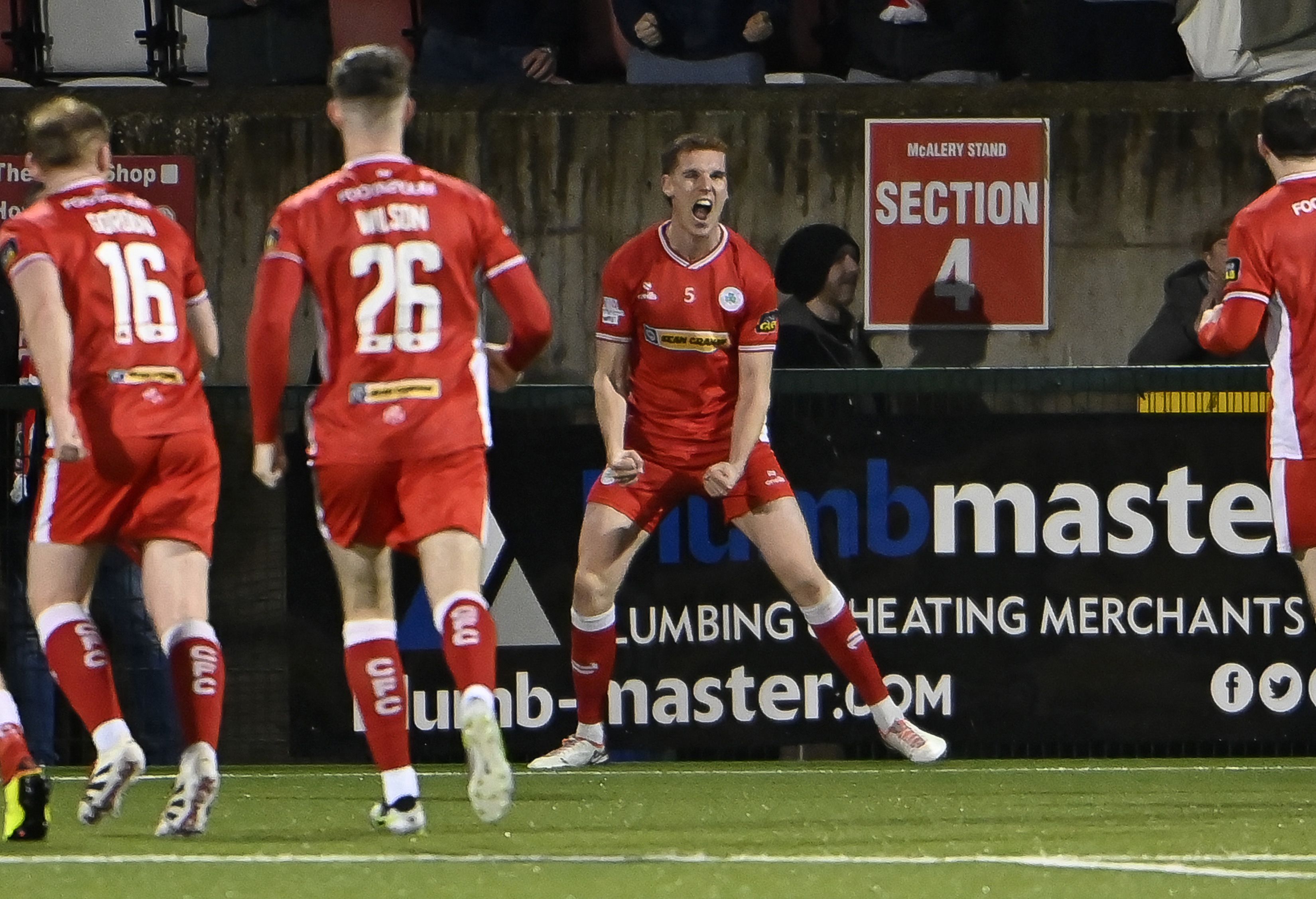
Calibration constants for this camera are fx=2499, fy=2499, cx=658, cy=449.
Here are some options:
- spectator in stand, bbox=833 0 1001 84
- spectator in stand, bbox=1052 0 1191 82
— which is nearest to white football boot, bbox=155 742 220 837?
spectator in stand, bbox=833 0 1001 84

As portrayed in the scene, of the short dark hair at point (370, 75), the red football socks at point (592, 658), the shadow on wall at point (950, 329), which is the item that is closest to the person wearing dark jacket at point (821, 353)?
the shadow on wall at point (950, 329)

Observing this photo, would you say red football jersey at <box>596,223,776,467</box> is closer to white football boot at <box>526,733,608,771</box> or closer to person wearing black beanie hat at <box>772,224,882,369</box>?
white football boot at <box>526,733,608,771</box>

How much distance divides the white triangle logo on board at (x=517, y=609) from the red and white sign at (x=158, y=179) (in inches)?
137

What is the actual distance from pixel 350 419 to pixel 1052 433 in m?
3.73

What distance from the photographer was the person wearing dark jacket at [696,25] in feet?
39.6

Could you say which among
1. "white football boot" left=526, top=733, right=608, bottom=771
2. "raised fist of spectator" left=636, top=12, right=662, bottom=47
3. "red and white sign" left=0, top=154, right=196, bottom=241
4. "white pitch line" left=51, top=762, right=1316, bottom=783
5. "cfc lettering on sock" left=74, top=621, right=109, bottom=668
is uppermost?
"raised fist of spectator" left=636, top=12, right=662, bottom=47

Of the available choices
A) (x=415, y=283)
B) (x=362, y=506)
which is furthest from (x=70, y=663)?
(x=415, y=283)

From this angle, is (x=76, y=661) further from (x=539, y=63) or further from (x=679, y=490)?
(x=539, y=63)

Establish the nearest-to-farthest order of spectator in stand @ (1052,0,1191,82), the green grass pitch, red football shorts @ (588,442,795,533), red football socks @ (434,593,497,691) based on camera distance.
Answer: the green grass pitch
red football socks @ (434,593,497,691)
red football shorts @ (588,442,795,533)
spectator in stand @ (1052,0,1191,82)

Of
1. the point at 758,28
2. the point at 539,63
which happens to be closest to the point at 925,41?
the point at 758,28

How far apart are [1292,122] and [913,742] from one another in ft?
9.37

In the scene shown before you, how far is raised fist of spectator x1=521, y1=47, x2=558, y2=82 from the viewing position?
12.2 metres

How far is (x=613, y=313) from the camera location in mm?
8891

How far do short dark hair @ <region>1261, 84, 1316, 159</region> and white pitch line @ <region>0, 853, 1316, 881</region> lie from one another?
2106 millimetres
